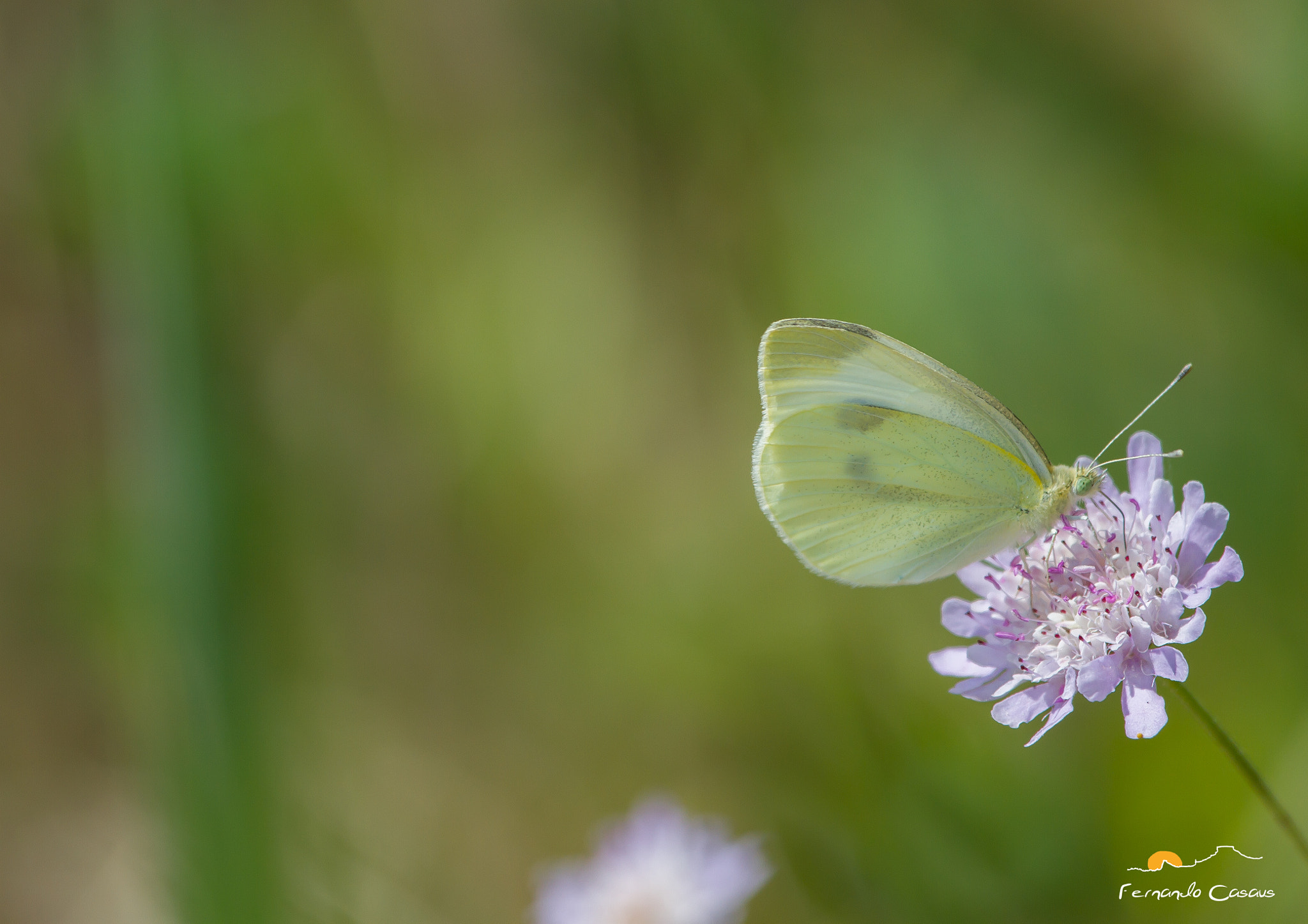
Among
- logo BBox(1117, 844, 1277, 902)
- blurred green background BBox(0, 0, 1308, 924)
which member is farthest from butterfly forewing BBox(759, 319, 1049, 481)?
blurred green background BBox(0, 0, 1308, 924)

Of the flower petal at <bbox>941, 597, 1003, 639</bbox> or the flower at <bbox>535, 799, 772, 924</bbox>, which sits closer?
the flower petal at <bbox>941, 597, 1003, 639</bbox>

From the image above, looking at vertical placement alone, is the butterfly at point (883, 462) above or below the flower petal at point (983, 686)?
above

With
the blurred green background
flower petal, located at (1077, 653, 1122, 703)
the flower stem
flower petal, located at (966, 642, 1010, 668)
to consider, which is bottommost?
the flower stem

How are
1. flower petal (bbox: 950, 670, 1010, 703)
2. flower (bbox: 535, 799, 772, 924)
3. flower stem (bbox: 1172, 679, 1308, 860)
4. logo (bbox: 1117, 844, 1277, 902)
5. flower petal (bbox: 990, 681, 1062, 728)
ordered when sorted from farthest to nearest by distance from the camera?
flower (bbox: 535, 799, 772, 924), logo (bbox: 1117, 844, 1277, 902), flower petal (bbox: 950, 670, 1010, 703), flower petal (bbox: 990, 681, 1062, 728), flower stem (bbox: 1172, 679, 1308, 860)

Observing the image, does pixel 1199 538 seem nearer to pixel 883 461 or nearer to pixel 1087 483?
→ pixel 1087 483

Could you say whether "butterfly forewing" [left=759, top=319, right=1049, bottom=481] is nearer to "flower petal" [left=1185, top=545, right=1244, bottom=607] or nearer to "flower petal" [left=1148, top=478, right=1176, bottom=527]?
"flower petal" [left=1148, top=478, right=1176, bottom=527]

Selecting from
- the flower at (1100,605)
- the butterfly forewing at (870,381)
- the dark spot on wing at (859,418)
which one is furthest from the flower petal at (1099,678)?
the dark spot on wing at (859,418)

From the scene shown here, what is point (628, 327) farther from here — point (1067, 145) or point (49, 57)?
point (49, 57)

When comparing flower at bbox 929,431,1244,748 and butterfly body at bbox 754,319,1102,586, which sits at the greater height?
butterfly body at bbox 754,319,1102,586

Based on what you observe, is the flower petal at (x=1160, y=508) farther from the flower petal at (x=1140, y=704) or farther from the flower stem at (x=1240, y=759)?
the flower stem at (x=1240, y=759)
